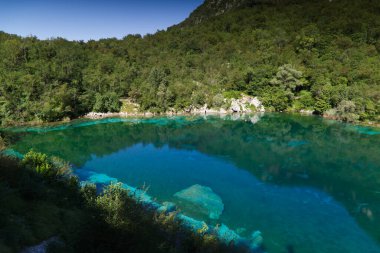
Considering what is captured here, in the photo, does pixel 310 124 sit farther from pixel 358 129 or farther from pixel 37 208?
pixel 37 208

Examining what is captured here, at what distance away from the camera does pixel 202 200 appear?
22.1 m

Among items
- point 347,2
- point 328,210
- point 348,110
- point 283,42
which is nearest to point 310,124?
point 348,110

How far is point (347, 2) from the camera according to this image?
103 m

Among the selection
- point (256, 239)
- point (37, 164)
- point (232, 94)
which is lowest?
point (256, 239)

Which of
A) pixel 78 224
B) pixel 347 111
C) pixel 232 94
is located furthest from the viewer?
pixel 232 94

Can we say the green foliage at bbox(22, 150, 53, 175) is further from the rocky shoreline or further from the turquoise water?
the rocky shoreline

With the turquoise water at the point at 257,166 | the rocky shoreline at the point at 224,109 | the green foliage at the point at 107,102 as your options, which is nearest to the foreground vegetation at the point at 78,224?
the turquoise water at the point at 257,166

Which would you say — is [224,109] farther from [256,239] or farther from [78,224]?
[78,224]

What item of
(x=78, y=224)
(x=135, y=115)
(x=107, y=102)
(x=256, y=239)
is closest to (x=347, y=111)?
(x=135, y=115)

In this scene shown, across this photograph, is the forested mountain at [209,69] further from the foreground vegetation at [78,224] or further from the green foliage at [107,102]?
the foreground vegetation at [78,224]

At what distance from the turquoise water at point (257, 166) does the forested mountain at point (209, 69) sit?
6.20 m

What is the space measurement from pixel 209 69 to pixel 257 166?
160 ft

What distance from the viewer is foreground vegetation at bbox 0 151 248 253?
8945 millimetres

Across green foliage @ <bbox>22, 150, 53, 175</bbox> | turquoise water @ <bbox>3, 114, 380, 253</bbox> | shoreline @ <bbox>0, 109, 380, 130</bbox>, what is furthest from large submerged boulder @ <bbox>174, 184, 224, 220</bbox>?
shoreline @ <bbox>0, 109, 380, 130</bbox>
